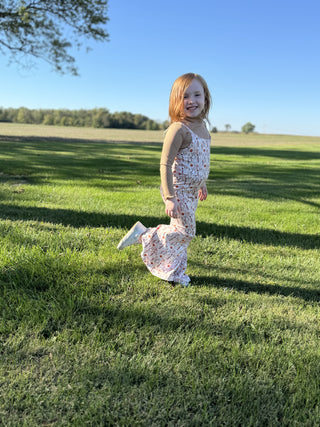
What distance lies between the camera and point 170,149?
2.56 metres

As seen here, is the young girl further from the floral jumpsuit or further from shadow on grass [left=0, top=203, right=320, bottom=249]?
shadow on grass [left=0, top=203, right=320, bottom=249]

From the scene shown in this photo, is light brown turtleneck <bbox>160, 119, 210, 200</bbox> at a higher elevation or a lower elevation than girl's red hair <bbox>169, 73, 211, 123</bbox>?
lower

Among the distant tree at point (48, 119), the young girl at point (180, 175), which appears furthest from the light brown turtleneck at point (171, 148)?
the distant tree at point (48, 119)

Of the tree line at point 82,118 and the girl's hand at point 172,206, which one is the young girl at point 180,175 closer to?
the girl's hand at point 172,206

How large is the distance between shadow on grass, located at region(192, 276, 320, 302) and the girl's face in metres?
1.47

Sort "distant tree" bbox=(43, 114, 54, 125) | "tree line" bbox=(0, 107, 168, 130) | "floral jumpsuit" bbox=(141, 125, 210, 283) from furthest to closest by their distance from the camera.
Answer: "distant tree" bbox=(43, 114, 54, 125)
"tree line" bbox=(0, 107, 168, 130)
"floral jumpsuit" bbox=(141, 125, 210, 283)

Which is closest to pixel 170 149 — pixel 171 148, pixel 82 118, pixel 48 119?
pixel 171 148

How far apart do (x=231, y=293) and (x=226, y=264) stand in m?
0.68

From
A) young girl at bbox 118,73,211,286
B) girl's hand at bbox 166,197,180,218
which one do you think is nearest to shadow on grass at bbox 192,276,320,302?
young girl at bbox 118,73,211,286

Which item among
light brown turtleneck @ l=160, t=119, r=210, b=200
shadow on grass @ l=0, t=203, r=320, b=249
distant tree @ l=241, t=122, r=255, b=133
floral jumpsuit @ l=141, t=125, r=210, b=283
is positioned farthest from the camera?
distant tree @ l=241, t=122, r=255, b=133

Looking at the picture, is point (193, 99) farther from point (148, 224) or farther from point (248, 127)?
point (248, 127)

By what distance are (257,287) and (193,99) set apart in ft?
5.71

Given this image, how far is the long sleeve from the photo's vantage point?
8.41 ft

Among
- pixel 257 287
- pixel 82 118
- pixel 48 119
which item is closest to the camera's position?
pixel 257 287
